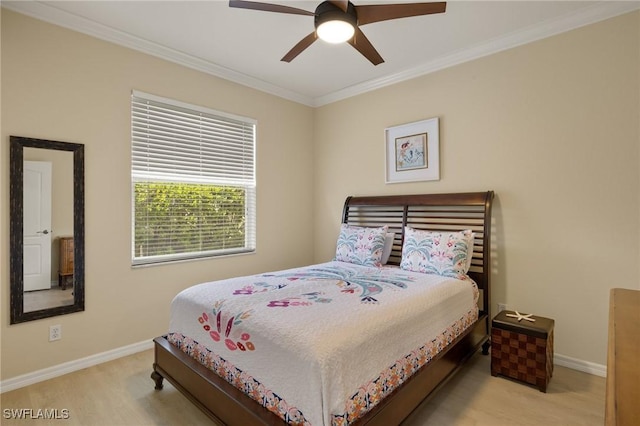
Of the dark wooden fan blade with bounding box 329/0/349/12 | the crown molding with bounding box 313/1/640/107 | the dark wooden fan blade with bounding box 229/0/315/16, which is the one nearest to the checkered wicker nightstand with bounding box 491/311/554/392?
the crown molding with bounding box 313/1/640/107

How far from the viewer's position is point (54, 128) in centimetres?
254

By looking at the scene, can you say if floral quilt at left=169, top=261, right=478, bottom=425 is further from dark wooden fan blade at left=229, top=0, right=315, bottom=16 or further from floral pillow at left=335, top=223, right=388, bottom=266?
dark wooden fan blade at left=229, top=0, right=315, bottom=16

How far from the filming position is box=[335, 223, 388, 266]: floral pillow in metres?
3.30

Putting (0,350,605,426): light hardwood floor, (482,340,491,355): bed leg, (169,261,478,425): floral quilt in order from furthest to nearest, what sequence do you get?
(482,340,491,355): bed leg
(0,350,605,426): light hardwood floor
(169,261,478,425): floral quilt

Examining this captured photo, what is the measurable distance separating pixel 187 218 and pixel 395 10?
2.64 m

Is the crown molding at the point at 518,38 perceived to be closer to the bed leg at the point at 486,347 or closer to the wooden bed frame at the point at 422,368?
the wooden bed frame at the point at 422,368

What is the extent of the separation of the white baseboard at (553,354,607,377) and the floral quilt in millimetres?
870

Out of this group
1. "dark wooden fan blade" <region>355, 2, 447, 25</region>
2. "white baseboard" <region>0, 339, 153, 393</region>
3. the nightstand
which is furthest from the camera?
the nightstand

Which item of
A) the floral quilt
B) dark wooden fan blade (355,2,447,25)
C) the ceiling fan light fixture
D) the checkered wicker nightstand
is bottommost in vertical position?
the checkered wicker nightstand

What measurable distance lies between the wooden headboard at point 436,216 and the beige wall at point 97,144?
1658 mm

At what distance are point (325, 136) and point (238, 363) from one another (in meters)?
3.35

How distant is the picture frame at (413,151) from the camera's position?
11.2 ft

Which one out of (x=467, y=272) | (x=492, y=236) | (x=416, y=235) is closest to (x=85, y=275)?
(x=416, y=235)

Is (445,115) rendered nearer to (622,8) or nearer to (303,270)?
(622,8)
